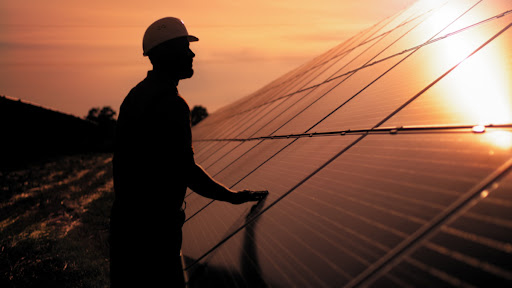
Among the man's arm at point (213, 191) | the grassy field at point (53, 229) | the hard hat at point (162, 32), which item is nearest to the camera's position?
the man's arm at point (213, 191)

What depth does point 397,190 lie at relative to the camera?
5.39 feet

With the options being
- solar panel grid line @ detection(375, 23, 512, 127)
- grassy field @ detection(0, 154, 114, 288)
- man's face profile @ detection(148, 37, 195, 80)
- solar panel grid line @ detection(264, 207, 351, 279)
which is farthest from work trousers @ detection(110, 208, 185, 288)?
grassy field @ detection(0, 154, 114, 288)

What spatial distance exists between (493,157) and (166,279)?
257 centimetres

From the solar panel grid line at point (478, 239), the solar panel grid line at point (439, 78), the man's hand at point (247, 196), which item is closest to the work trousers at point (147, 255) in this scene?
the man's hand at point (247, 196)

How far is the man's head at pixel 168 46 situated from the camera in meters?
3.04

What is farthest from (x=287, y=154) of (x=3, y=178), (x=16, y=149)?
(x=16, y=149)

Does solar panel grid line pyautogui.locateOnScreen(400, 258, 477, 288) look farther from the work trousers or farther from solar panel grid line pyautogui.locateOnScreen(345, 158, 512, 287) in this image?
the work trousers

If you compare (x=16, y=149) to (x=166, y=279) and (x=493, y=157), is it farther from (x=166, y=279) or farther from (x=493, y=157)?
(x=493, y=157)

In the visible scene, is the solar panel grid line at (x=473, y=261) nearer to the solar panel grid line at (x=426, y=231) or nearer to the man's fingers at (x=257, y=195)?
the solar panel grid line at (x=426, y=231)

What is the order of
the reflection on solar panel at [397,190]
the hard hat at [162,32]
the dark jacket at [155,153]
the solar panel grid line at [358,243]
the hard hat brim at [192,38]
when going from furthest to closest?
1. the hard hat brim at [192,38]
2. the hard hat at [162,32]
3. the dark jacket at [155,153]
4. the solar panel grid line at [358,243]
5. the reflection on solar panel at [397,190]

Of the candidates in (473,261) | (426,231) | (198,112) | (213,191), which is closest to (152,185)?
(213,191)

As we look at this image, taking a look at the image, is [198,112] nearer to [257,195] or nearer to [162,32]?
[162,32]

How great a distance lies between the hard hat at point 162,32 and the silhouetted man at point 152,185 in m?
0.43

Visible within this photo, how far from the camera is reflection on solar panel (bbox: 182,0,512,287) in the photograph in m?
1.20
